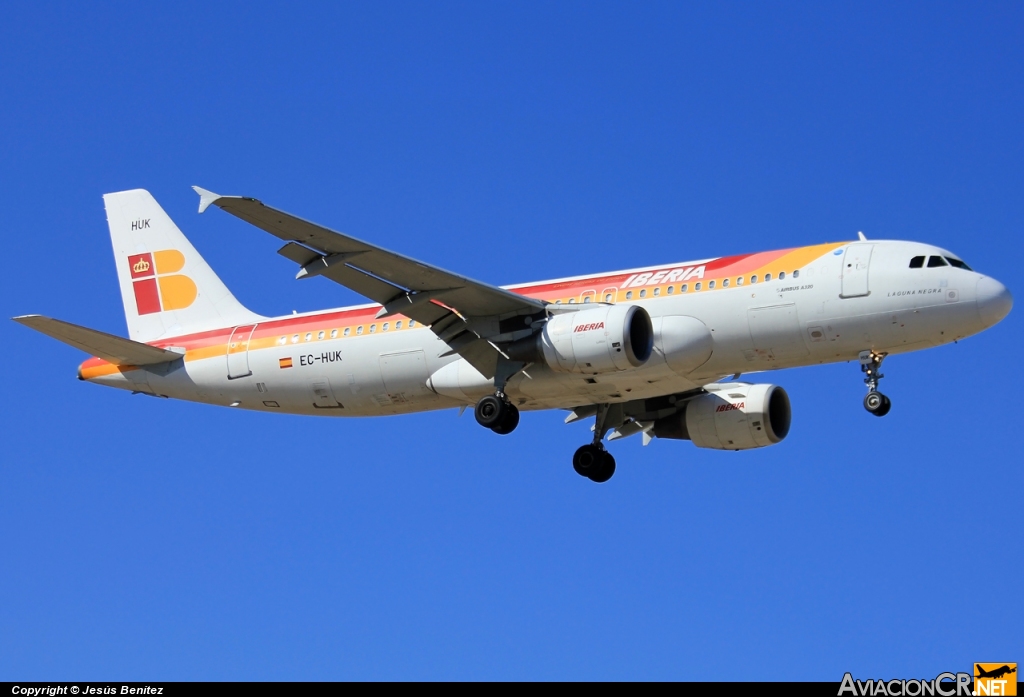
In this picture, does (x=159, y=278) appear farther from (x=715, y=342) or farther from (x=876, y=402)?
(x=876, y=402)

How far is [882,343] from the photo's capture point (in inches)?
1292

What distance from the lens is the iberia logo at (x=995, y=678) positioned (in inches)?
1018

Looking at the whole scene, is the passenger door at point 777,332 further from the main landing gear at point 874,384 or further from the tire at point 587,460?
the tire at point 587,460

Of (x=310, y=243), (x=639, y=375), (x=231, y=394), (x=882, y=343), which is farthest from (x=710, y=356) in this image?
(x=231, y=394)

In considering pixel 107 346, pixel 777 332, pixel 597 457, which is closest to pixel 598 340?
pixel 777 332

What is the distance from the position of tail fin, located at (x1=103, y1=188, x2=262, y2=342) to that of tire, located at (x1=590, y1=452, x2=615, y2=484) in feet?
34.2

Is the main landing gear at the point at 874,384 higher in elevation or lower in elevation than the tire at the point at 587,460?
lower

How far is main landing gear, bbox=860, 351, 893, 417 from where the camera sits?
32938mm

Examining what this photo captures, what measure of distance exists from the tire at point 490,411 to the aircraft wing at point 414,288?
0.81 meters

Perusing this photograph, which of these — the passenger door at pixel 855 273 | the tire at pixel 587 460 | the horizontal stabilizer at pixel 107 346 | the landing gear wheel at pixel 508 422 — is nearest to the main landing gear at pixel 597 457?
the tire at pixel 587 460

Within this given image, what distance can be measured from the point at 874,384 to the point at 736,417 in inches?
237

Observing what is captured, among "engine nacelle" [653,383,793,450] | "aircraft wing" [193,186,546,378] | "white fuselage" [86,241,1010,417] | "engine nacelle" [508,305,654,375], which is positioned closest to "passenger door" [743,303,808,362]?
"white fuselage" [86,241,1010,417]

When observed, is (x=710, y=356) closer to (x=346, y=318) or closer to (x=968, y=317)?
(x=968, y=317)

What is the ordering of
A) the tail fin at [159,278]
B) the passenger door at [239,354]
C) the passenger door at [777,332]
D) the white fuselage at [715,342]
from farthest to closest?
1. the tail fin at [159,278]
2. the passenger door at [239,354]
3. the passenger door at [777,332]
4. the white fuselage at [715,342]
